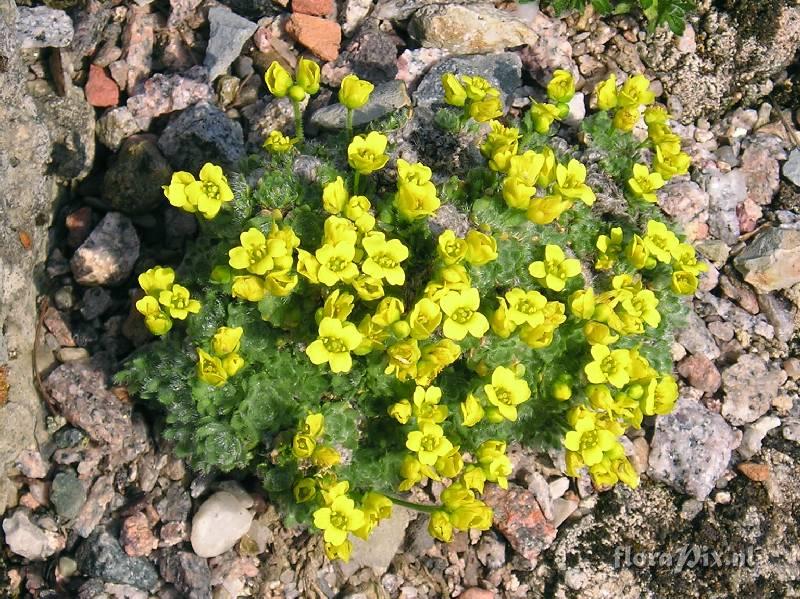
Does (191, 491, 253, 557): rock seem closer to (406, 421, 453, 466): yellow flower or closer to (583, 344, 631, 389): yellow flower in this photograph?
(406, 421, 453, 466): yellow flower

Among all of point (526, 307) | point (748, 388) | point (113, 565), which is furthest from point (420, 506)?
point (748, 388)

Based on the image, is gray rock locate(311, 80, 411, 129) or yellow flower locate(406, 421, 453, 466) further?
gray rock locate(311, 80, 411, 129)

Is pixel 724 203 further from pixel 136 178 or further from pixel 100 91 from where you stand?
pixel 100 91

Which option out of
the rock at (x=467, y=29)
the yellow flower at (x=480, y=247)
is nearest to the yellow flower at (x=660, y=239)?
the yellow flower at (x=480, y=247)

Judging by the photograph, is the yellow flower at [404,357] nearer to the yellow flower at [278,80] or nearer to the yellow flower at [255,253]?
the yellow flower at [255,253]

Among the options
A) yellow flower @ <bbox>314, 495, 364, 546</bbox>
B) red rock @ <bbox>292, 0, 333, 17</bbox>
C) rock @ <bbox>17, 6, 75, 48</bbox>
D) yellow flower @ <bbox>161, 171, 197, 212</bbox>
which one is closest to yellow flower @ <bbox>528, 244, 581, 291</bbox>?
yellow flower @ <bbox>314, 495, 364, 546</bbox>
